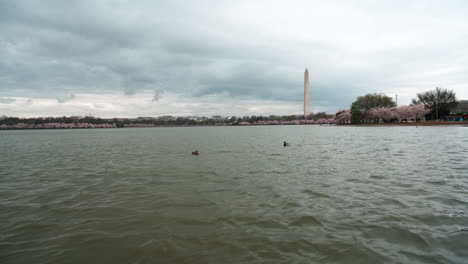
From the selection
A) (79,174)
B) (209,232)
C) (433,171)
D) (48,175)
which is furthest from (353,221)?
(48,175)

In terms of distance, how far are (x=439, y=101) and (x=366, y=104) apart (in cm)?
3177

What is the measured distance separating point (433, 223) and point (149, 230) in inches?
286

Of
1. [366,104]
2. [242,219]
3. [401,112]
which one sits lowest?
[242,219]

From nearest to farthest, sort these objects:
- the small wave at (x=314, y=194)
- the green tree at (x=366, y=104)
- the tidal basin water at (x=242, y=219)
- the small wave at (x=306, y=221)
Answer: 1. the tidal basin water at (x=242, y=219)
2. the small wave at (x=306, y=221)
3. the small wave at (x=314, y=194)
4. the green tree at (x=366, y=104)

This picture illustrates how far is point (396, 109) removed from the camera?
111m

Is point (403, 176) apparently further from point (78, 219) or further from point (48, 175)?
point (48, 175)

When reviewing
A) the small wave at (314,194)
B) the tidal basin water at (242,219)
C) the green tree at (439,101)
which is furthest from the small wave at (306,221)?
the green tree at (439,101)

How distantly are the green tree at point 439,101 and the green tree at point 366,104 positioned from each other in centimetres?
1886

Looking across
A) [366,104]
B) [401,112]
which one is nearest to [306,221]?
[401,112]

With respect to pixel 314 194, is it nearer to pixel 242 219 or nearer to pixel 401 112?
pixel 242 219

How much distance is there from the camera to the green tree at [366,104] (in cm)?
12057

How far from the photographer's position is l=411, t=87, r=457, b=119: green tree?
95.5 metres

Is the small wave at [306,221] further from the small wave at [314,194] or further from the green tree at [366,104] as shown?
the green tree at [366,104]

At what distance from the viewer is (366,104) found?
126 metres
